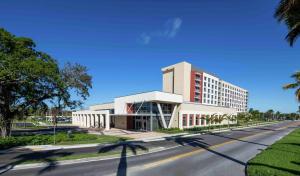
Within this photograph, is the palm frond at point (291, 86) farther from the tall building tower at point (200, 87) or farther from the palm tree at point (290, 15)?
the tall building tower at point (200, 87)

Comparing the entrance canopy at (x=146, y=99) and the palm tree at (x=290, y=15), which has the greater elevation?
the palm tree at (x=290, y=15)

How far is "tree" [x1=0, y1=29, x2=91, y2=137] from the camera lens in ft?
74.3

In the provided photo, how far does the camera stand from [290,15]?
10781 mm

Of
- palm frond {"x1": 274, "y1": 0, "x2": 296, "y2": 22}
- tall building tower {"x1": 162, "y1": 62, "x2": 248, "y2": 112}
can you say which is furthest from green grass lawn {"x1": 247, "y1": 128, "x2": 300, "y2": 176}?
tall building tower {"x1": 162, "y1": 62, "x2": 248, "y2": 112}

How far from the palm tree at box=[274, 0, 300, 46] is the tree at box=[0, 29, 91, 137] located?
70.4ft

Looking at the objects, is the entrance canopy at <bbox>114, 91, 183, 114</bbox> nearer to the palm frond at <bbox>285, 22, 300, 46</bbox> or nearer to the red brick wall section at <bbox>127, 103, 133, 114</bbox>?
the red brick wall section at <bbox>127, 103, 133, 114</bbox>

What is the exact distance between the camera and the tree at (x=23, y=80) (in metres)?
22.6

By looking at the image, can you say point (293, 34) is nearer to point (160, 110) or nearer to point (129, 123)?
point (160, 110)

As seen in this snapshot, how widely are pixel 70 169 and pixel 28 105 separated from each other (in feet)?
59.5

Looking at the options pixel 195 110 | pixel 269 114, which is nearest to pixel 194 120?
pixel 195 110

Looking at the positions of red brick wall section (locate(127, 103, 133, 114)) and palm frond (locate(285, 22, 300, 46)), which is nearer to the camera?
palm frond (locate(285, 22, 300, 46))

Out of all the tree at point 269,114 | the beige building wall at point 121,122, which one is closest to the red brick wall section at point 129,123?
the beige building wall at point 121,122

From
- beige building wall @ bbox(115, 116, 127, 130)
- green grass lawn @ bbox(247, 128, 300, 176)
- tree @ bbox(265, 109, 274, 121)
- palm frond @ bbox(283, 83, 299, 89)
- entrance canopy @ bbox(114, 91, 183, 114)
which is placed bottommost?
tree @ bbox(265, 109, 274, 121)

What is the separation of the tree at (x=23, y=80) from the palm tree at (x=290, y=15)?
21.5 metres
